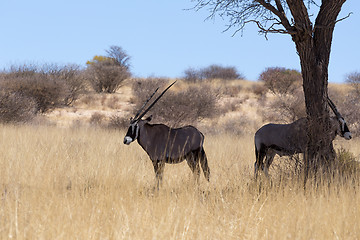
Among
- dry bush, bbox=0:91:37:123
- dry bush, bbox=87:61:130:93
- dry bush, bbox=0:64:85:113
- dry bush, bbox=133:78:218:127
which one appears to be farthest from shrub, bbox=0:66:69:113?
dry bush, bbox=87:61:130:93

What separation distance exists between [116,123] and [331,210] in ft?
39.1

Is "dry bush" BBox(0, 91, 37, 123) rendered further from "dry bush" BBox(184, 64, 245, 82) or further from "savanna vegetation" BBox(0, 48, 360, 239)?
"dry bush" BBox(184, 64, 245, 82)

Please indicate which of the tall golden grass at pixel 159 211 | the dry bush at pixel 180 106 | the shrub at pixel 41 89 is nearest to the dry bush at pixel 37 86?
the shrub at pixel 41 89

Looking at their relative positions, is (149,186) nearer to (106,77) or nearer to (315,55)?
(315,55)

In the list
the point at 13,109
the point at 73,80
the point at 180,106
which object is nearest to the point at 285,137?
the point at 180,106

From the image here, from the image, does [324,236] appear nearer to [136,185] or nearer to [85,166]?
[136,185]

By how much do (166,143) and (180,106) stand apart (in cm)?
1125

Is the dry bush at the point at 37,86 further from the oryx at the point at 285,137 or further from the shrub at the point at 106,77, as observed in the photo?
the oryx at the point at 285,137

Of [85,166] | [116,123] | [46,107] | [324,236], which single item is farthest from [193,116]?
[324,236]

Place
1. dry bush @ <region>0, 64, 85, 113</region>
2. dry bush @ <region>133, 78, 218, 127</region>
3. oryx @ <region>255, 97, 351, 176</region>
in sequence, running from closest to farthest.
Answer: oryx @ <region>255, 97, 351, 176</region>, dry bush @ <region>133, 78, 218, 127</region>, dry bush @ <region>0, 64, 85, 113</region>

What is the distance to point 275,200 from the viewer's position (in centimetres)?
478

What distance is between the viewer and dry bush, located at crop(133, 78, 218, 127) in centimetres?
1562

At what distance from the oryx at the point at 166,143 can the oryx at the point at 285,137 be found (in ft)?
3.61

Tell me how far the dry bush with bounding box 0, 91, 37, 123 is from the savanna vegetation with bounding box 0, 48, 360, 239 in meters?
0.04
